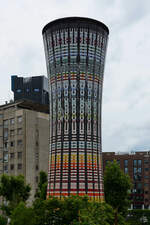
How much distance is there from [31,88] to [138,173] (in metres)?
36.8

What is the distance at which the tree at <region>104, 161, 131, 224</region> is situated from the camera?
37.2m

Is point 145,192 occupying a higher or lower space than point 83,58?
lower

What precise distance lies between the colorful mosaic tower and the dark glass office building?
229 feet

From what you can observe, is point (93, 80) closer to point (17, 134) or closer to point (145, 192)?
point (17, 134)

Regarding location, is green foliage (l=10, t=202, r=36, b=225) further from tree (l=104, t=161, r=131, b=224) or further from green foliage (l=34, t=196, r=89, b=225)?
tree (l=104, t=161, r=131, b=224)

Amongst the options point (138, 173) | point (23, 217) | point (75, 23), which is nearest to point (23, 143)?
point (75, 23)

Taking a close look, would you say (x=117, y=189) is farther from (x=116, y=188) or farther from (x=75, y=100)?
(x=75, y=100)

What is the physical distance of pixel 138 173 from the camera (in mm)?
96000

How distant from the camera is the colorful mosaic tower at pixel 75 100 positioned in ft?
98.5

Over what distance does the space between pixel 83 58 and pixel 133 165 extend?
228ft

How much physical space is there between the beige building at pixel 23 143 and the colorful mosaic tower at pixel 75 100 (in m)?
24.9

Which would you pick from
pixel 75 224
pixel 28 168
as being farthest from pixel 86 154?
pixel 28 168

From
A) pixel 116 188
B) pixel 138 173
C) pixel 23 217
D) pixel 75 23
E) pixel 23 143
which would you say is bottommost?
pixel 138 173

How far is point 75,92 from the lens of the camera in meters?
31.1
